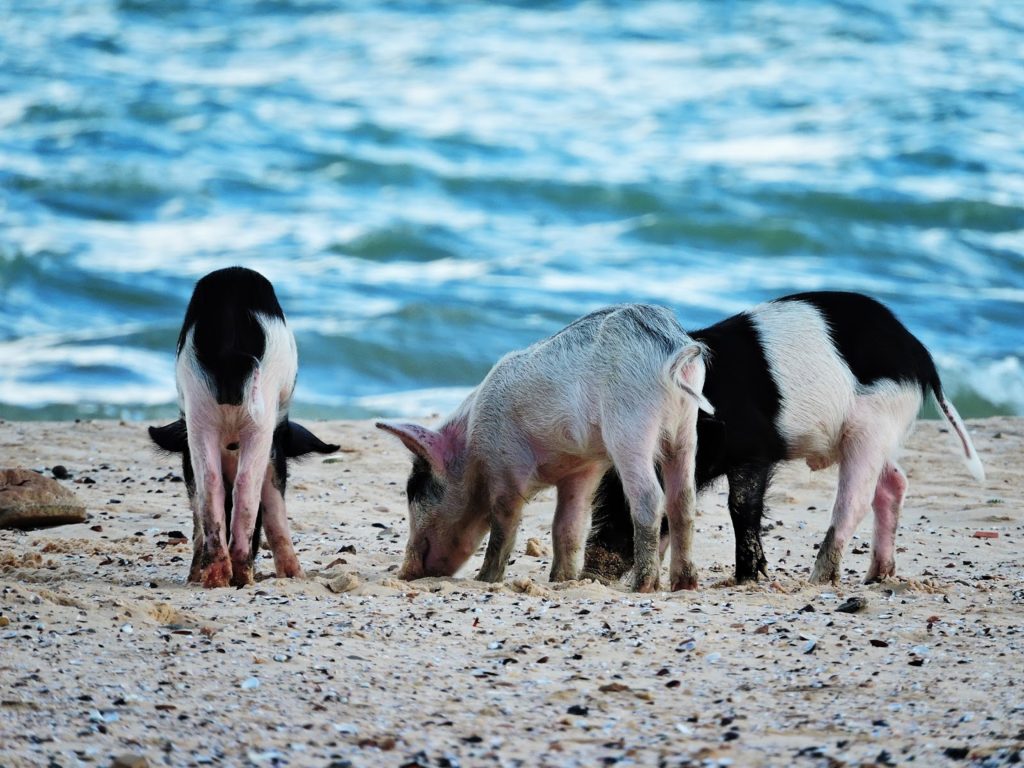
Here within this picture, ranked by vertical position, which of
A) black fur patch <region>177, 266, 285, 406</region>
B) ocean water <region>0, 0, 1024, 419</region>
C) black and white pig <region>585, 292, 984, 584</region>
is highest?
black fur patch <region>177, 266, 285, 406</region>

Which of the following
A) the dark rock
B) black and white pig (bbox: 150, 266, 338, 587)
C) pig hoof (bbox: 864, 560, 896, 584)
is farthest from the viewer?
the dark rock

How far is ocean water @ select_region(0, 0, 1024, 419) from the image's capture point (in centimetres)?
1802

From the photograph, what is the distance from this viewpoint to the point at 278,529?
25.5 feet

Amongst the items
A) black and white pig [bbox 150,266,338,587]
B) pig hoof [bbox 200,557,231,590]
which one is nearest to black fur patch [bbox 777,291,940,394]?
black and white pig [bbox 150,266,338,587]

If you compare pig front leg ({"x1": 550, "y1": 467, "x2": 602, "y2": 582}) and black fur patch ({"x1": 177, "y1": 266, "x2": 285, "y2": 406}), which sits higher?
black fur patch ({"x1": 177, "y1": 266, "x2": 285, "y2": 406})

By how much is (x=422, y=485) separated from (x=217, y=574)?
58.7 inches

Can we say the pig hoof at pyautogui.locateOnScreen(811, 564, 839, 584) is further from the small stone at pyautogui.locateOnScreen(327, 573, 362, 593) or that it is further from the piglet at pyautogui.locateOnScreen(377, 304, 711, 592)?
the small stone at pyautogui.locateOnScreen(327, 573, 362, 593)

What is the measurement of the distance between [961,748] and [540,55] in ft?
101

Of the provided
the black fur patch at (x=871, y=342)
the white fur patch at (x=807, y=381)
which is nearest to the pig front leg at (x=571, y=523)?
the white fur patch at (x=807, y=381)

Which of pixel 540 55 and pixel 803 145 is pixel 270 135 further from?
pixel 803 145

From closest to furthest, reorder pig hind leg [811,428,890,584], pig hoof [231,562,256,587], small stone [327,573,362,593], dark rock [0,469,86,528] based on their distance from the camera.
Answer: small stone [327,573,362,593] → pig hoof [231,562,256,587] → pig hind leg [811,428,890,584] → dark rock [0,469,86,528]

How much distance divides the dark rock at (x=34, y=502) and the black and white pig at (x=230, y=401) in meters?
1.66

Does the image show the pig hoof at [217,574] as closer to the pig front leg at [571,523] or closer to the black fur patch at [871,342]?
the pig front leg at [571,523]

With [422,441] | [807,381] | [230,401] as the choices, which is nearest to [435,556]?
[422,441]
